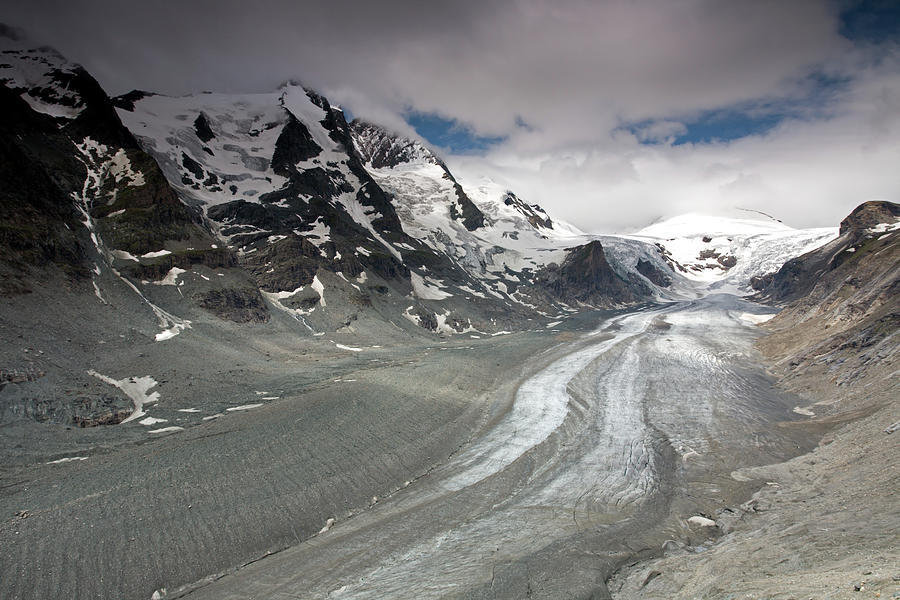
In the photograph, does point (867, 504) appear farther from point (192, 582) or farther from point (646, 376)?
point (646, 376)

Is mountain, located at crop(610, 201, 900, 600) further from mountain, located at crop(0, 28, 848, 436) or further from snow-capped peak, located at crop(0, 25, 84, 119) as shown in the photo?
snow-capped peak, located at crop(0, 25, 84, 119)

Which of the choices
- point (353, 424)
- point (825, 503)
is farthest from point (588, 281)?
point (825, 503)

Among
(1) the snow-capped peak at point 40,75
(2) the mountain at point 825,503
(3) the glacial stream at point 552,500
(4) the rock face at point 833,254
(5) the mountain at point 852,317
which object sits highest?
(1) the snow-capped peak at point 40,75

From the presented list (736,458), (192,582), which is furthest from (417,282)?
(192,582)

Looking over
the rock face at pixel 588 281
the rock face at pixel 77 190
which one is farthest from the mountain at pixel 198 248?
the rock face at pixel 588 281

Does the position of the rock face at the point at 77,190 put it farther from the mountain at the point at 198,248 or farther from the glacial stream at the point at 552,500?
the glacial stream at the point at 552,500

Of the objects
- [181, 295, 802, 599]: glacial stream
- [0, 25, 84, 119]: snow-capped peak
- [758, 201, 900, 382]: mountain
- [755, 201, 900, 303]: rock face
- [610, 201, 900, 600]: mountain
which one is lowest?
[181, 295, 802, 599]: glacial stream

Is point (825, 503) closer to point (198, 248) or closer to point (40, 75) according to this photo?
point (198, 248)

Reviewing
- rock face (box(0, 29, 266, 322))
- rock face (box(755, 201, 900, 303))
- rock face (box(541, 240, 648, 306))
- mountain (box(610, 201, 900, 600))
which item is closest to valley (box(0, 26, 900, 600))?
mountain (box(610, 201, 900, 600))

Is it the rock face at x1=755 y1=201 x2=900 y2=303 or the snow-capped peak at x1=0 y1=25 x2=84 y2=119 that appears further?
the rock face at x1=755 y1=201 x2=900 y2=303
